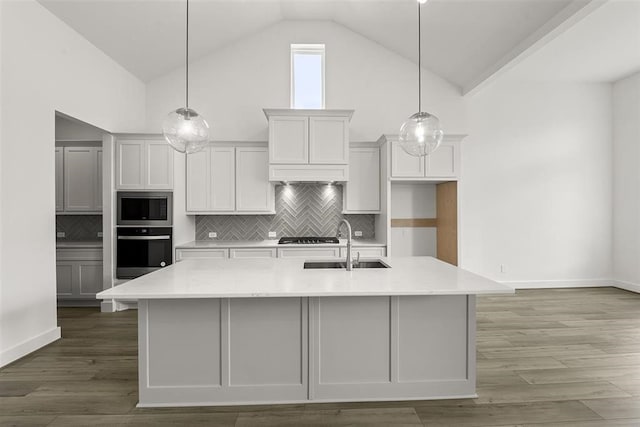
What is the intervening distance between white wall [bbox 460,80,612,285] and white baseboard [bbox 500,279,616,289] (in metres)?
0.05

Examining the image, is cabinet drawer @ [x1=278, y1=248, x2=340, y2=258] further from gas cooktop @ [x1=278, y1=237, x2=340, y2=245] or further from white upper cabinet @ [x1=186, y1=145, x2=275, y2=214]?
white upper cabinet @ [x1=186, y1=145, x2=275, y2=214]

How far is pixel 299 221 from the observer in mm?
5371

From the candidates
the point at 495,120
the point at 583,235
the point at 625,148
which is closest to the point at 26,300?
the point at 495,120

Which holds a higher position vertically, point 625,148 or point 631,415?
point 625,148

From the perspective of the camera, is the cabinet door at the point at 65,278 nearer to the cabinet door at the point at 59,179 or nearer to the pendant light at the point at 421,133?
the cabinet door at the point at 59,179

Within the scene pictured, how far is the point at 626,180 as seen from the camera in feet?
17.9

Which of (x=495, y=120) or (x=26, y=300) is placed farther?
(x=495, y=120)

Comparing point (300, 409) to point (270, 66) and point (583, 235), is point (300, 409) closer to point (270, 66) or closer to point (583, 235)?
point (270, 66)

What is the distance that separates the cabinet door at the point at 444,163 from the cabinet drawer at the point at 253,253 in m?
2.32

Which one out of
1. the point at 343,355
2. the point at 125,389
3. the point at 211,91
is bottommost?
the point at 125,389

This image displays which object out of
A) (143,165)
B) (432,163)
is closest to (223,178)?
(143,165)

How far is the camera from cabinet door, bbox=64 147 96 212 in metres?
4.82

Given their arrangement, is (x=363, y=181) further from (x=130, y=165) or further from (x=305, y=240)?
(x=130, y=165)

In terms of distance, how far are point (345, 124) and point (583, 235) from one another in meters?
4.24
